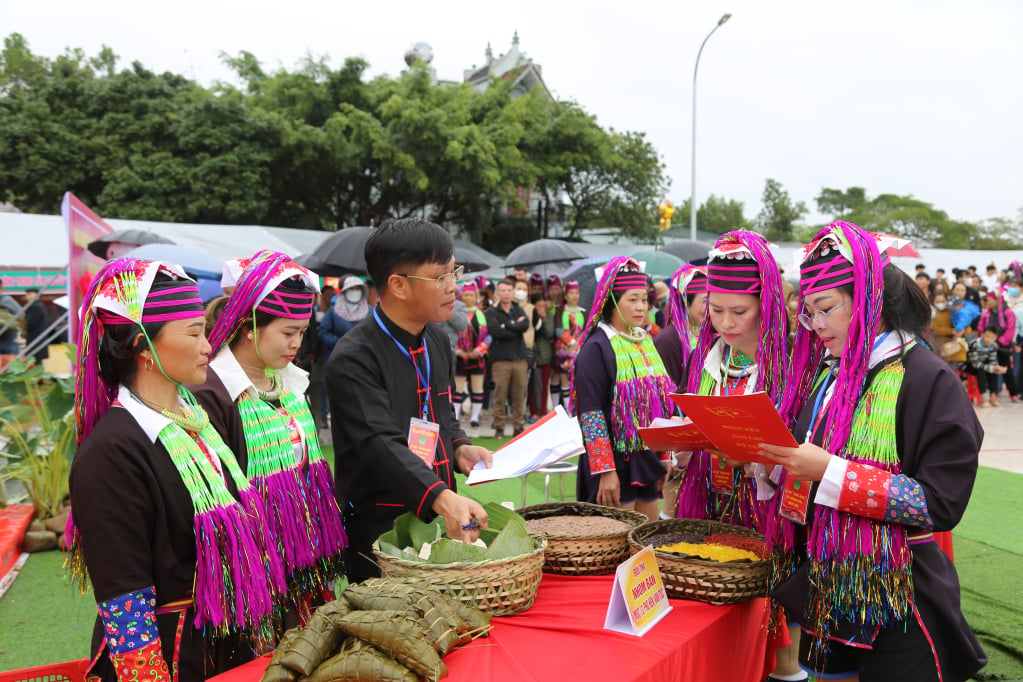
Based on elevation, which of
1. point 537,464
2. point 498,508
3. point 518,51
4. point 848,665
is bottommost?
point 848,665

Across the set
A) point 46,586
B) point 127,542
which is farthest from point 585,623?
point 46,586

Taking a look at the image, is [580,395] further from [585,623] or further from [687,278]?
[585,623]

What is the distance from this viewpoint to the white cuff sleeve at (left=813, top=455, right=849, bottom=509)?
6.21 ft

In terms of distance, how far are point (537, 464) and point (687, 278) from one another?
8.77 ft

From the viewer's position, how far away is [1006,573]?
4.54 m

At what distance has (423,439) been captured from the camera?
7.77ft

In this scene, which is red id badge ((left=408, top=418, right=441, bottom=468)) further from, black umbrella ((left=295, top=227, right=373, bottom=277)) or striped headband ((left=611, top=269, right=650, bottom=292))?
black umbrella ((left=295, top=227, right=373, bottom=277))

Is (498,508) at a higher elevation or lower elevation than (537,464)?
lower

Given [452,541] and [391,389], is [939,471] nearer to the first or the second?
[452,541]

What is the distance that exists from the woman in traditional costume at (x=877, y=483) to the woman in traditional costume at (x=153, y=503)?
4.85 ft

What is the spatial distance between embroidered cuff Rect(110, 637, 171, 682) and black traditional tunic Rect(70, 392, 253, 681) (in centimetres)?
6

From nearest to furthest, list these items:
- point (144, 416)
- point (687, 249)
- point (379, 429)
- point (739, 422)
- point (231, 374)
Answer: point (144, 416), point (739, 422), point (379, 429), point (231, 374), point (687, 249)

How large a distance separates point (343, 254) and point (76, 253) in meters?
3.90

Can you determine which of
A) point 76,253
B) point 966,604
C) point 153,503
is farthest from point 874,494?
point 76,253
